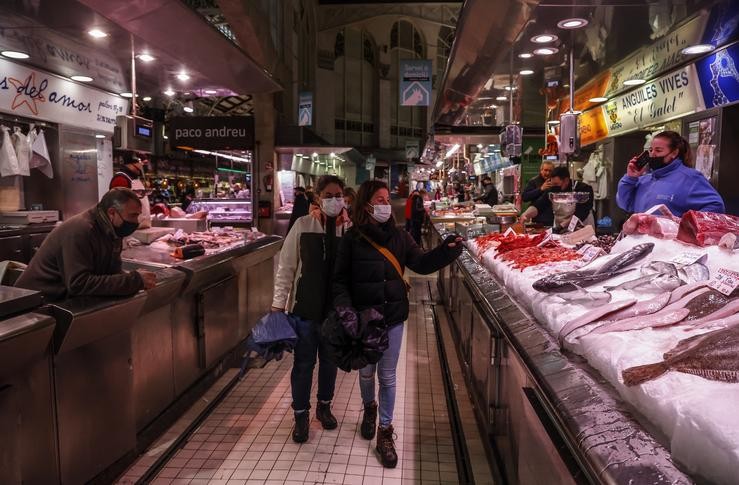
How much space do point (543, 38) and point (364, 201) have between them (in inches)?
120

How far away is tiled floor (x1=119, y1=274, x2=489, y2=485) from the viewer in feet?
10.3

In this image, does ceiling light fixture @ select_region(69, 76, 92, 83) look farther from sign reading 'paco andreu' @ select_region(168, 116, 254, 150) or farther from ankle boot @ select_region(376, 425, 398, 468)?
ankle boot @ select_region(376, 425, 398, 468)

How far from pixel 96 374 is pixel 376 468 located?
1644 millimetres

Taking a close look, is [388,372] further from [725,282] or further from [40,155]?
[40,155]

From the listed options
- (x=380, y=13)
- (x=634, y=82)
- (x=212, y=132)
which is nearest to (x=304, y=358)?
(x=634, y=82)

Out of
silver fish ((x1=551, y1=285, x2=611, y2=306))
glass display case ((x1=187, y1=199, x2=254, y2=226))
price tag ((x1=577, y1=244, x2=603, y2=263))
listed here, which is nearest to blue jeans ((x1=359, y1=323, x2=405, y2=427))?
price tag ((x1=577, y1=244, x2=603, y2=263))

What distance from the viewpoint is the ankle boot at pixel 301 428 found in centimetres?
353

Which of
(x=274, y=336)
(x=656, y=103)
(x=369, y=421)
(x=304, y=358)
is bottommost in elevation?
(x=369, y=421)

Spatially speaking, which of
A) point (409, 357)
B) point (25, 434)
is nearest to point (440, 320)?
point (409, 357)

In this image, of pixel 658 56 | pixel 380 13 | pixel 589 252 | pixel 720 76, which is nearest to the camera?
pixel 589 252

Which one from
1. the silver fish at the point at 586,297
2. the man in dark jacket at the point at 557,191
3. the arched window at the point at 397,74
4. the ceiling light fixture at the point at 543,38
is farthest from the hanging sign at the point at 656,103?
the arched window at the point at 397,74

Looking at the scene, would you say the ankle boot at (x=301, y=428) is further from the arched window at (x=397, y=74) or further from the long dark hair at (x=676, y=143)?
the arched window at (x=397, y=74)

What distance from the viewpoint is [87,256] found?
2836mm

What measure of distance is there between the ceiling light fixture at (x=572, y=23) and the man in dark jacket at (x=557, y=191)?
138 cm
